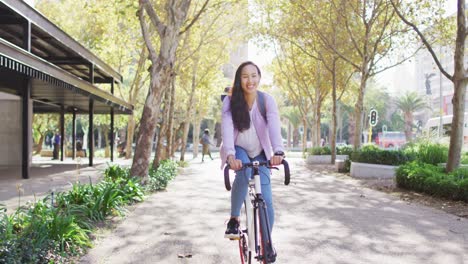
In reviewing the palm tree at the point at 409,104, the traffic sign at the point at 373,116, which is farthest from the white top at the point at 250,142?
the palm tree at the point at 409,104

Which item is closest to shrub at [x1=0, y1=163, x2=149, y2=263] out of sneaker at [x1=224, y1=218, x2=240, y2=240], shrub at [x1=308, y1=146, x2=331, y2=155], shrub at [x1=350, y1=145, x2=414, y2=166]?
sneaker at [x1=224, y1=218, x2=240, y2=240]

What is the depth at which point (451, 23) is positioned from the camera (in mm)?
18672

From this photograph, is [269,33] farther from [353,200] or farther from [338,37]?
[353,200]

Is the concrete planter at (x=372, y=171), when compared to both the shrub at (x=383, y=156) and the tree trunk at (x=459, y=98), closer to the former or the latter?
the shrub at (x=383, y=156)

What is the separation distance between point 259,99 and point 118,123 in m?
38.3

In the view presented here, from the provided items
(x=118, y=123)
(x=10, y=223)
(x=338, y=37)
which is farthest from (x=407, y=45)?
(x=118, y=123)

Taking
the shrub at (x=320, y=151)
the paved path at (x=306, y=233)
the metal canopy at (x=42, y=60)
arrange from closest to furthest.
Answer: the paved path at (x=306, y=233) → the metal canopy at (x=42, y=60) → the shrub at (x=320, y=151)

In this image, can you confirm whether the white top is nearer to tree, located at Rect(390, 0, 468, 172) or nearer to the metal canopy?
the metal canopy

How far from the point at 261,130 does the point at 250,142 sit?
0.14 metres

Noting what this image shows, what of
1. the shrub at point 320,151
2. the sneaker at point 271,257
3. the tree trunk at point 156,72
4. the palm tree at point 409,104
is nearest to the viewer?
the sneaker at point 271,257

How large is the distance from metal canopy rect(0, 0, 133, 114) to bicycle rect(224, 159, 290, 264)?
702cm

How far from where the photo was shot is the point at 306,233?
21.6 ft

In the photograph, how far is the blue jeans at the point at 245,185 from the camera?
4.15 meters

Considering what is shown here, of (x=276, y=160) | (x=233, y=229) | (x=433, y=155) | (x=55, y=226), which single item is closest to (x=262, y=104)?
(x=276, y=160)
